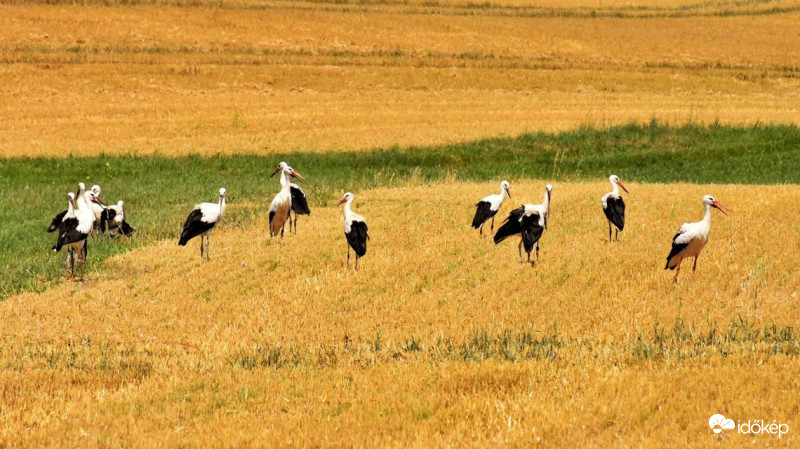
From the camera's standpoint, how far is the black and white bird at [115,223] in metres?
22.4

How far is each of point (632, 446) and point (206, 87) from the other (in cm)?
4555

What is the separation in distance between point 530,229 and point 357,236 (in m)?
2.41

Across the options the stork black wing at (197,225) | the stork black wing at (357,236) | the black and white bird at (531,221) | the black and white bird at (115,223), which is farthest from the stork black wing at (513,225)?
the black and white bird at (115,223)

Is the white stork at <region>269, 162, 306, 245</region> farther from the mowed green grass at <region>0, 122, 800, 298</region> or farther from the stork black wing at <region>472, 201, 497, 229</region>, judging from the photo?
the mowed green grass at <region>0, 122, 800, 298</region>

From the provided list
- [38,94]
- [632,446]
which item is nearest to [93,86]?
[38,94]

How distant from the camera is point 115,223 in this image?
2234 centimetres

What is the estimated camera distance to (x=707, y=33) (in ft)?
247

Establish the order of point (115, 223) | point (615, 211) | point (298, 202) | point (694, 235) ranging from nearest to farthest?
point (694, 235), point (615, 211), point (298, 202), point (115, 223)

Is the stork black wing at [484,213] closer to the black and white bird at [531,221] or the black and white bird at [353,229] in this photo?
the black and white bird at [531,221]

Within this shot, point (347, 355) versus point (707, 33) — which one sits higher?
point (707, 33)

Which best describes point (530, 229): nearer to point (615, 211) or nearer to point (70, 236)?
point (615, 211)

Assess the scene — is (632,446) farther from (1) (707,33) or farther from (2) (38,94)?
(1) (707,33)

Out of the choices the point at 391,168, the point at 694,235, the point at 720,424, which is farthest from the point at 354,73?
the point at 720,424

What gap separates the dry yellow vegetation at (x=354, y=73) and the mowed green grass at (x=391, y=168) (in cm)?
193
